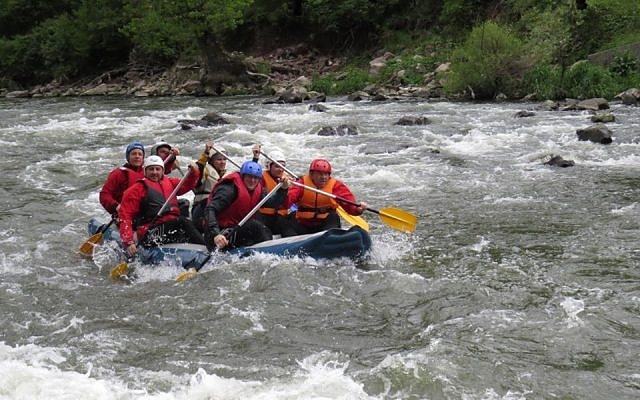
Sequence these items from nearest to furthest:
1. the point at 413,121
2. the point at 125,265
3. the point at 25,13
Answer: the point at 125,265
the point at 413,121
the point at 25,13

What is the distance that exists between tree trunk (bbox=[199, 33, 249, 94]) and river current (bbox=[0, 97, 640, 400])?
679 inches

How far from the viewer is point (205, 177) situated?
313 inches

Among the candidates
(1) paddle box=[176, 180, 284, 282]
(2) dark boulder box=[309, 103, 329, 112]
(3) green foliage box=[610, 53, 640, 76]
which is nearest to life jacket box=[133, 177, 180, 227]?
(1) paddle box=[176, 180, 284, 282]

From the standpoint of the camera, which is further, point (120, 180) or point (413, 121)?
point (413, 121)

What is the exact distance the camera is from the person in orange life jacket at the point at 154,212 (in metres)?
7.13

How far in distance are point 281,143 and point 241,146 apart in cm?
88

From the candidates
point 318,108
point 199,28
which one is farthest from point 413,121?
point 199,28

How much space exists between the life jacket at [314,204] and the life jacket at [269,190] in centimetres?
17

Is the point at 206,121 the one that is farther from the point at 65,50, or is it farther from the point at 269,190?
the point at 65,50

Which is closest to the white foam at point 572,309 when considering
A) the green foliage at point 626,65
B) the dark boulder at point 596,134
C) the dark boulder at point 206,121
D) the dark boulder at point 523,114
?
the dark boulder at point 596,134

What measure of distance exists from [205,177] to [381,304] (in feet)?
9.61

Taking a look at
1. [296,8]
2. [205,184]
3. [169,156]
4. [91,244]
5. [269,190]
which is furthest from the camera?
[296,8]

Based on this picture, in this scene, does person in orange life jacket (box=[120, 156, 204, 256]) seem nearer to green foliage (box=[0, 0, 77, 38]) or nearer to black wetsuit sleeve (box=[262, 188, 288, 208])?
black wetsuit sleeve (box=[262, 188, 288, 208])

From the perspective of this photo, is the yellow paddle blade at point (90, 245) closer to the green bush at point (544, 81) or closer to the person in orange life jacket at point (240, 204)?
the person in orange life jacket at point (240, 204)
